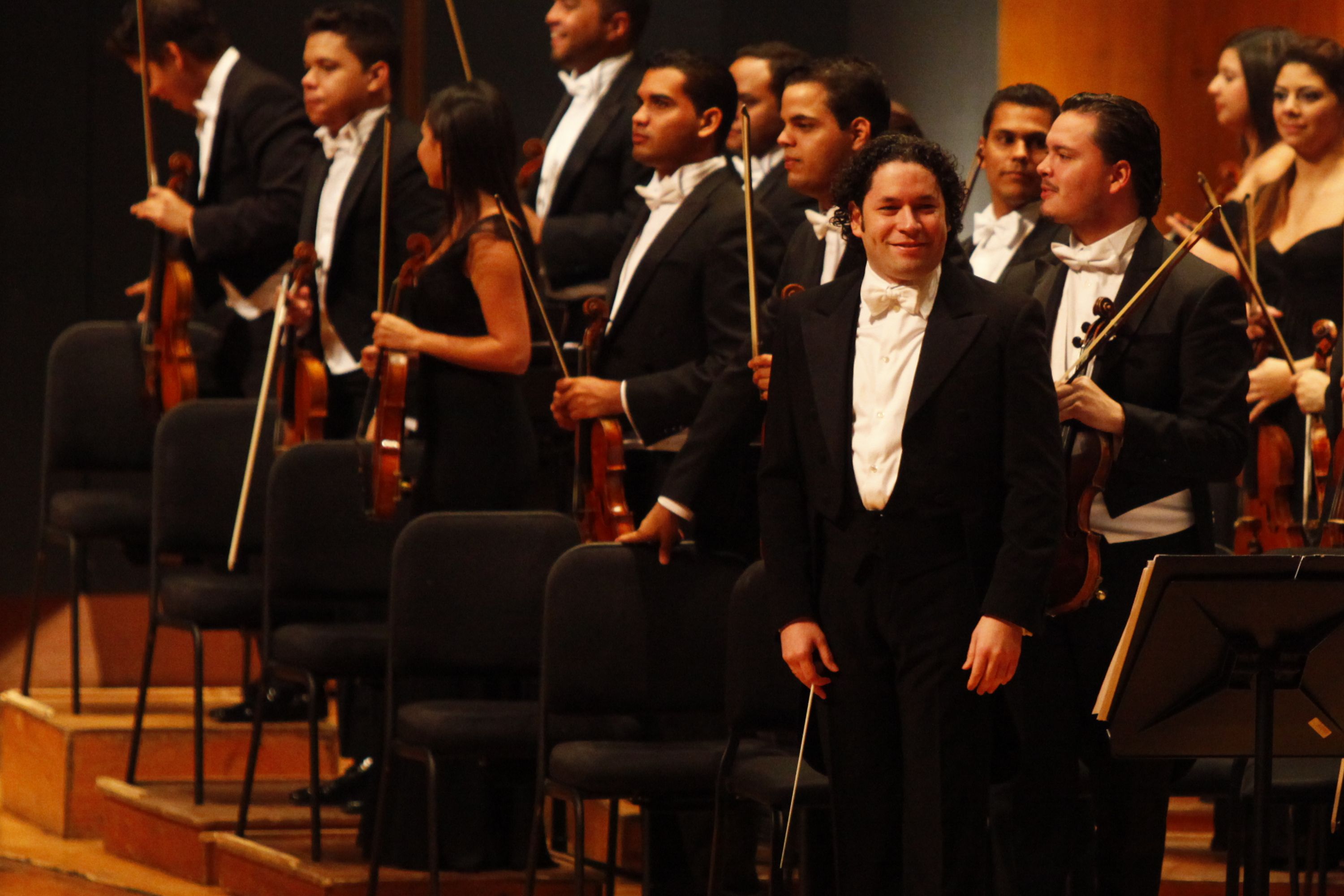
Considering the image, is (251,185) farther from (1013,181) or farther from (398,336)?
(1013,181)

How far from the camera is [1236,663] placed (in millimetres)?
2453

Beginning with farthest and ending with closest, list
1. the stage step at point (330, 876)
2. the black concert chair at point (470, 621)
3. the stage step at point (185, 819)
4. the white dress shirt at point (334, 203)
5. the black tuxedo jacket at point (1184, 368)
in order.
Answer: the white dress shirt at point (334, 203) < the stage step at point (185, 819) < the stage step at point (330, 876) < the black concert chair at point (470, 621) < the black tuxedo jacket at point (1184, 368)

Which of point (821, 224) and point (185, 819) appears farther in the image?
point (185, 819)

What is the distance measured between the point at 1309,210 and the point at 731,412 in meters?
1.45

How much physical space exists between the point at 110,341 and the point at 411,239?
157 centimetres

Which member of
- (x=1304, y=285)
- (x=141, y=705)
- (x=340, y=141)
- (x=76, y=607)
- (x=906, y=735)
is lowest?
(x=141, y=705)

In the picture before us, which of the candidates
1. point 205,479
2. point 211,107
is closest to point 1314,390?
point 205,479

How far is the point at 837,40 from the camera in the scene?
211 inches

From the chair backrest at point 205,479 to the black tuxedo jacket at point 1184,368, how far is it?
212 centimetres

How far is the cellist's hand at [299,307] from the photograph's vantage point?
4.30 meters

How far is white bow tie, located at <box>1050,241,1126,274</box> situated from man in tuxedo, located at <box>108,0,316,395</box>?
2.37 metres

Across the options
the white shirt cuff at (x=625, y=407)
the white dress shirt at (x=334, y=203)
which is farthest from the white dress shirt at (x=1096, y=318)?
the white dress shirt at (x=334, y=203)

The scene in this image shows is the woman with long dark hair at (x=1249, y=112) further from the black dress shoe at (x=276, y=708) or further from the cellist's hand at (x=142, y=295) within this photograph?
the cellist's hand at (x=142, y=295)

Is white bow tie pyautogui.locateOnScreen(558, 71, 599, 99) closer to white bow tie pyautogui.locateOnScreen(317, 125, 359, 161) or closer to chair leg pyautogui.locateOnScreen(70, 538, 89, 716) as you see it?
white bow tie pyautogui.locateOnScreen(317, 125, 359, 161)
